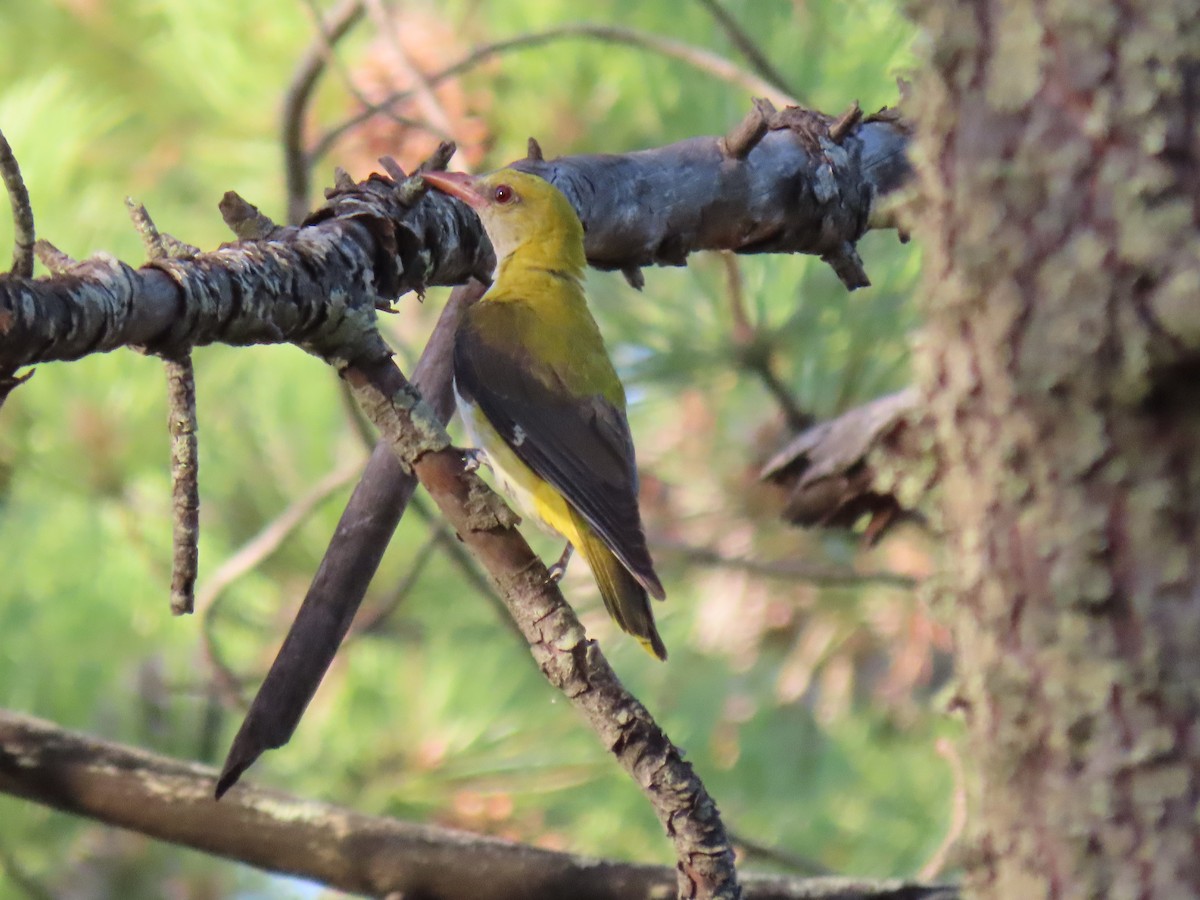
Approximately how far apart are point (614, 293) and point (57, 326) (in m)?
2.52

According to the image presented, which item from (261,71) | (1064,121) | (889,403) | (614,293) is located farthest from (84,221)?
(1064,121)

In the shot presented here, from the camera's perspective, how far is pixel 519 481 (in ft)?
8.23

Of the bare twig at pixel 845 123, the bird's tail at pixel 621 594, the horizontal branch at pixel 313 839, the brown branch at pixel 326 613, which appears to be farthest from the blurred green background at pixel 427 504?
the brown branch at pixel 326 613

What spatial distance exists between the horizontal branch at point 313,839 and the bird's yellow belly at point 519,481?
25.7 inches

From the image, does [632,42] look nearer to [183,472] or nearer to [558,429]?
[558,429]

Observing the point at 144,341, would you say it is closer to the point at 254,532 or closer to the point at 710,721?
the point at 254,532

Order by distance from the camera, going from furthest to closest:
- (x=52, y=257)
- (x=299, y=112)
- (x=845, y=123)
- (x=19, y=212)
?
1. (x=299, y=112)
2. (x=845, y=123)
3. (x=19, y=212)
4. (x=52, y=257)

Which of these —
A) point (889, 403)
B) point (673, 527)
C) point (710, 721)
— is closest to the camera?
point (889, 403)

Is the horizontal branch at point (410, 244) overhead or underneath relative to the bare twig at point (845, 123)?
underneath

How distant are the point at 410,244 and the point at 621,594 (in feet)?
2.78

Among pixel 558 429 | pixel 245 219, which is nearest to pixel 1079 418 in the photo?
pixel 245 219

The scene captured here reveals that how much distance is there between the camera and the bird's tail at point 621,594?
7.23 feet

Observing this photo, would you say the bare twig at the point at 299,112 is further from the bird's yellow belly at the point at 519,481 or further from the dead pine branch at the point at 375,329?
the dead pine branch at the point at 375,329

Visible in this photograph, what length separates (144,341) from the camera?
3.65ft
